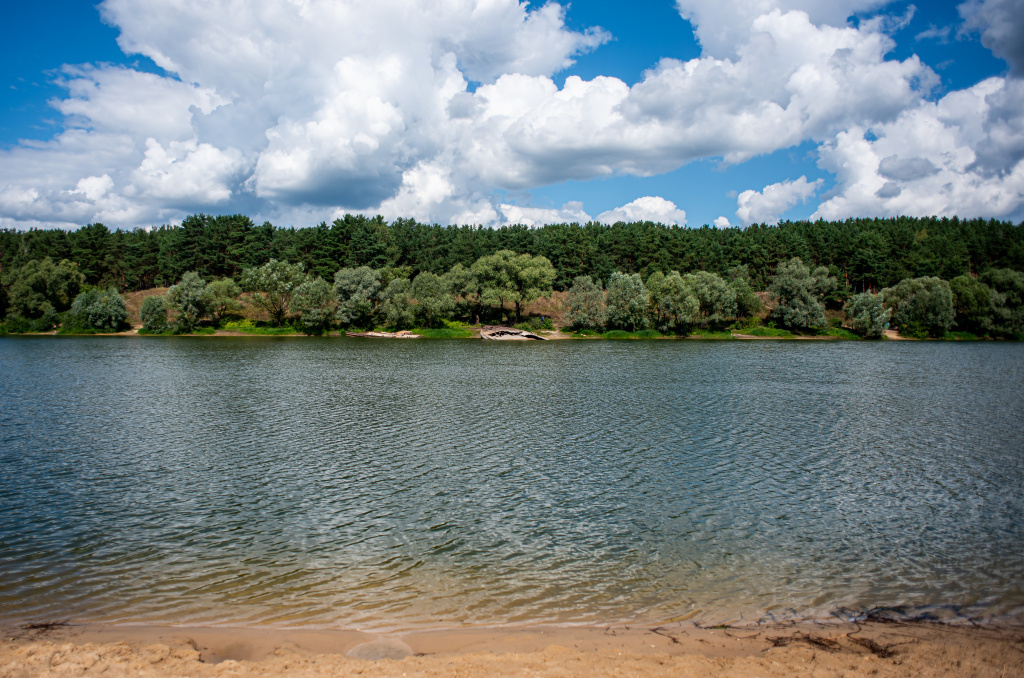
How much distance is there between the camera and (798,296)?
287 feet

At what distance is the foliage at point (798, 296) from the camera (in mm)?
86562

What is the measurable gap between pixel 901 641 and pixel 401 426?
18813mm

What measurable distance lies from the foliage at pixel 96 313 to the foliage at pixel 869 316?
11493 cm

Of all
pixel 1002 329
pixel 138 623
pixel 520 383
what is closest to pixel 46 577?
pixel 138 623

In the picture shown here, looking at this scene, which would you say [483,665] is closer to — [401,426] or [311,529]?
[311,529]

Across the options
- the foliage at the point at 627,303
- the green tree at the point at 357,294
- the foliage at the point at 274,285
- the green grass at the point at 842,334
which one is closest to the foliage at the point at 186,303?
the foliage at the point at 274,285

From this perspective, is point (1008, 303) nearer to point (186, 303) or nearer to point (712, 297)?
point (712, 297)

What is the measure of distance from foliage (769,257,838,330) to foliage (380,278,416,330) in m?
58.3

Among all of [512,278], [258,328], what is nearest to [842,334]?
[512,278]

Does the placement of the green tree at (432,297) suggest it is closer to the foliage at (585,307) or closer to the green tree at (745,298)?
the foliage at (585,307)

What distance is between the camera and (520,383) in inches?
1481

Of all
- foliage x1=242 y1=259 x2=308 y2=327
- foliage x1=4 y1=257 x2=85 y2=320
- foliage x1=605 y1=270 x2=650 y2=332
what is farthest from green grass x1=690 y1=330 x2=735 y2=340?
foliage x1=4 y1=257 x2=85 y2=320

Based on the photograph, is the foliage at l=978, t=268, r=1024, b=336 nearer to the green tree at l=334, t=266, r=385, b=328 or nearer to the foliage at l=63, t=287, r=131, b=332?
the green tree at l=334, t=266, r=385, b=328

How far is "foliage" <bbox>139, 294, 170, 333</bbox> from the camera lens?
279 ft
